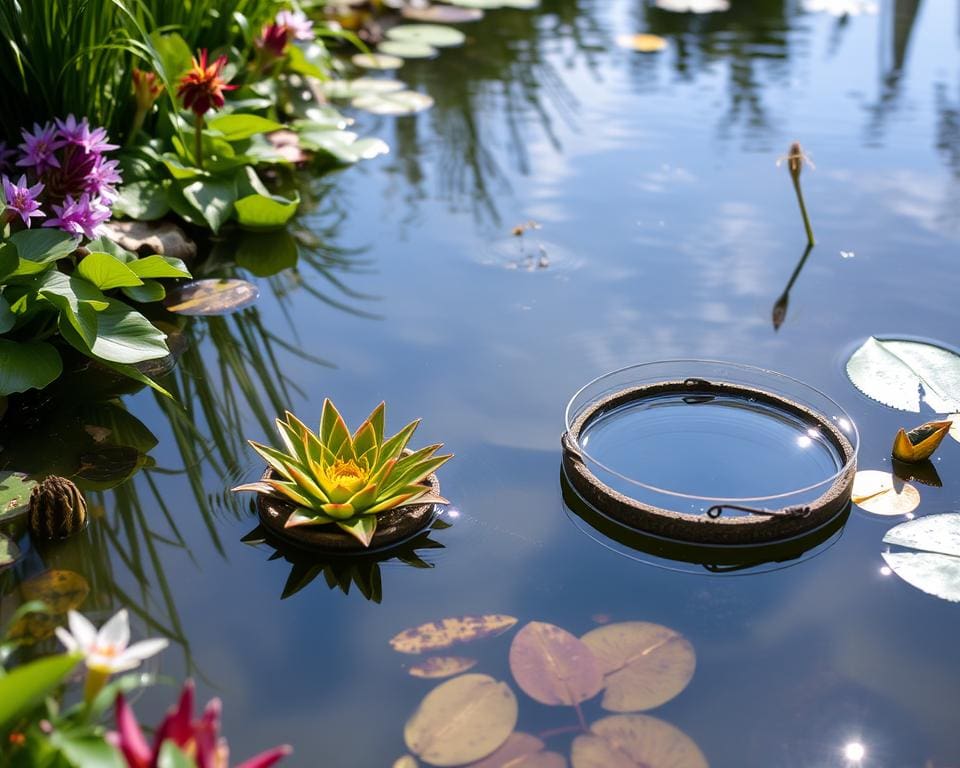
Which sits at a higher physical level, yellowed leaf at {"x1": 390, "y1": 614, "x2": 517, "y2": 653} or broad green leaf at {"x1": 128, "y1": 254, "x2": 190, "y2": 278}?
broad green leaf at {"x1": 128, "y1": 254, "x2": 190, "y2": 278}

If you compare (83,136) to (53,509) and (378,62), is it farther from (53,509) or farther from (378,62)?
(378,62)

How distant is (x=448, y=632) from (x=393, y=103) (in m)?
2.52

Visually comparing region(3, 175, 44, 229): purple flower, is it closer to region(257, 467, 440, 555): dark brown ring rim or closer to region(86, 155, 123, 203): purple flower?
region(86, 155, 123, 203): purple flower

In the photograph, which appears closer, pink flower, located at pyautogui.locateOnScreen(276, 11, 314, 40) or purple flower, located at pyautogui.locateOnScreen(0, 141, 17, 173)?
purple flower, located at pyautogui.locateOnScreen(0, 141, 17, 173)

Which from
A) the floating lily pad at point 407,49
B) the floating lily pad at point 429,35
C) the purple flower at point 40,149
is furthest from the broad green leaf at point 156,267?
the floating lily pad at point 429,35

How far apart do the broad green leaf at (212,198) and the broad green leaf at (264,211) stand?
1.4 inches

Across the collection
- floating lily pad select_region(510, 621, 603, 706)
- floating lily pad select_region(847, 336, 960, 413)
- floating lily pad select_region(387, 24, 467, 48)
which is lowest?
floating lily pad select_region(847, 336, 960, 413)

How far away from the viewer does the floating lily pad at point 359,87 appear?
145 inches

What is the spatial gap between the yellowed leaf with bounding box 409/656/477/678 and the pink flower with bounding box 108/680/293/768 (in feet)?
1.30

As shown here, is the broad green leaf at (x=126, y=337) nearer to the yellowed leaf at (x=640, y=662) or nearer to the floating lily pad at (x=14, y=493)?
→ the floating lily pad at (x=14, y=493)

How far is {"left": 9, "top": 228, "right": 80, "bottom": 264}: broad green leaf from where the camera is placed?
1.97 meters

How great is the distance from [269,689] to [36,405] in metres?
0.92

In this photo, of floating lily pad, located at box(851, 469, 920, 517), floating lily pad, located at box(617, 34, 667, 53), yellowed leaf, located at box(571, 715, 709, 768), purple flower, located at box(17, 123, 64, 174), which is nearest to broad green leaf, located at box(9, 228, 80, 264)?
purple flower, located at box(17, 123, 64, 174)

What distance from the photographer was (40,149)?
2229mm
